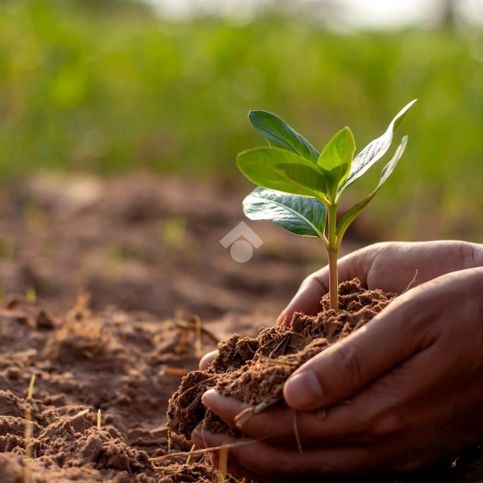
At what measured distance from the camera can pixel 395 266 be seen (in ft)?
6.55

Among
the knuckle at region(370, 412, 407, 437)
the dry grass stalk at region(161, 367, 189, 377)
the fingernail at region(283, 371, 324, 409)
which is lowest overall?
the knuckle at region(370, 412, 407, 437)

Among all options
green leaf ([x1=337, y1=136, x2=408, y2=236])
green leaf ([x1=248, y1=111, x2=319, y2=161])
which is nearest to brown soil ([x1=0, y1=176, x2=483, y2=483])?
green leaf ([x1=337, y1=136, x2=408, y2=236])

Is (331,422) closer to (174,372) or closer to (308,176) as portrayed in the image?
(308,176)

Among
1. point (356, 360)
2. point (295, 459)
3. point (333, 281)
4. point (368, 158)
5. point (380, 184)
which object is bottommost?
point (295, 459)

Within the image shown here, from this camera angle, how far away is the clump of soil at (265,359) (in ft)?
5.23

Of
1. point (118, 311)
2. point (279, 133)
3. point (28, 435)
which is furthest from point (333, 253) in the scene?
point (118, 311)

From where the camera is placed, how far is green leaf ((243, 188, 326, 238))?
1.79 m

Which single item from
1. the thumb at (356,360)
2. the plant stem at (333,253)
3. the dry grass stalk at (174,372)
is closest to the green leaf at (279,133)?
the plant stem at (333,253)

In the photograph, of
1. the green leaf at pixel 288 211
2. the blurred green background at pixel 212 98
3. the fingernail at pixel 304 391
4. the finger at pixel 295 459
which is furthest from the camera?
the blurred green background at pixel 212 98

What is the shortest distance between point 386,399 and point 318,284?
0.56 m

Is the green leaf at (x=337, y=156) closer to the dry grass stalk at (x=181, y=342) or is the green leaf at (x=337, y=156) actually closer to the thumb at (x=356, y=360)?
the thumb at (x=356, y=360)

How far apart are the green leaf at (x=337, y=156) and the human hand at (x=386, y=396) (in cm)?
29

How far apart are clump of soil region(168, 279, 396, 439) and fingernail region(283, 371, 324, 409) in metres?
0.07

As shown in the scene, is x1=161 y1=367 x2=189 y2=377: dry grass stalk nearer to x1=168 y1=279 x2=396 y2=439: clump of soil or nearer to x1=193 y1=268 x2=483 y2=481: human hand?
x1=168 y1=279 x2=396 y2=439: clump of soil
